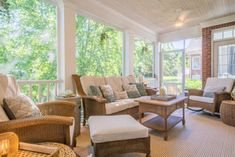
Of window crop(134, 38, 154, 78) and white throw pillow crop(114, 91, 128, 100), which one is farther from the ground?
window crop(134, 38, 154, 78)

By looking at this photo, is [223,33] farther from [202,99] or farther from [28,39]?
[28,39]

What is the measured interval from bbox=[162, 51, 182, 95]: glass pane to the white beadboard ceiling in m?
1.46

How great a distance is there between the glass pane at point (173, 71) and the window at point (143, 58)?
65 cm

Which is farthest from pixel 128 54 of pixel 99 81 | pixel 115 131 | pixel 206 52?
pixel 115 131

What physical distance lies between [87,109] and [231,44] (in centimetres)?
476

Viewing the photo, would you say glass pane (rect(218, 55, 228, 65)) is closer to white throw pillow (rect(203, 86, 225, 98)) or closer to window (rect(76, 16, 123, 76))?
white throw pillow (rect(203, 86, 225, 98))

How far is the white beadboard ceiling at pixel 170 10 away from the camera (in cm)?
397

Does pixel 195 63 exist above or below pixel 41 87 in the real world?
above

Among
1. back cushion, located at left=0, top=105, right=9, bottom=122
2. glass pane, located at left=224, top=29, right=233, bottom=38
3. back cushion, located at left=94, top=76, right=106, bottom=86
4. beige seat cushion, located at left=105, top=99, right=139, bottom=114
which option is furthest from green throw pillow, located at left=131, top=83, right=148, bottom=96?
glass pane, located at left=224, top=29, right=233, bottom=38

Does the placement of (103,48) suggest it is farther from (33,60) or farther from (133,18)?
(33,60)

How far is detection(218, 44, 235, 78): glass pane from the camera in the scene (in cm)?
513

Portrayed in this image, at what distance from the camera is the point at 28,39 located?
2.80 metres

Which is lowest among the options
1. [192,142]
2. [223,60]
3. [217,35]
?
[192,142]

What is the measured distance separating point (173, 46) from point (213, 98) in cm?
329
